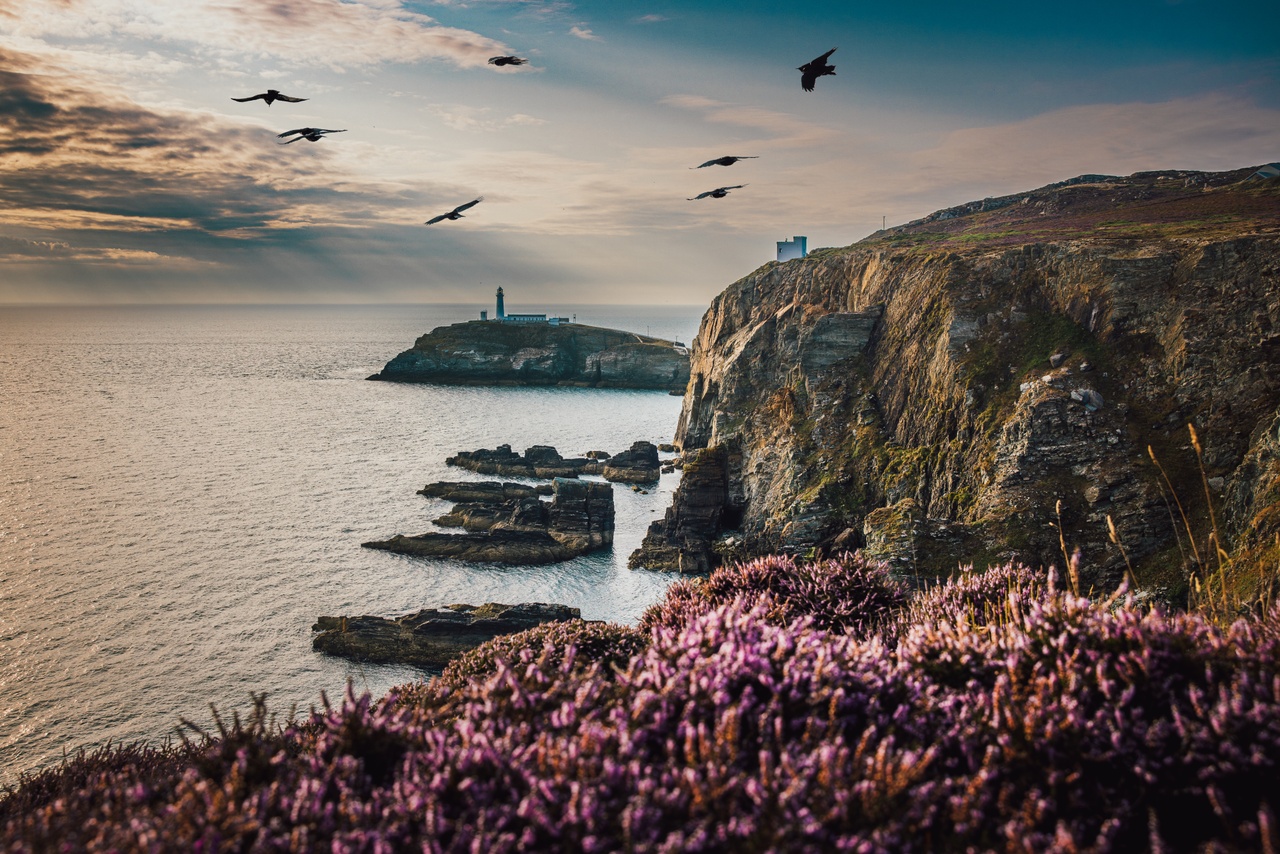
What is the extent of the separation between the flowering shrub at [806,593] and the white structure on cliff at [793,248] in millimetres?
74869

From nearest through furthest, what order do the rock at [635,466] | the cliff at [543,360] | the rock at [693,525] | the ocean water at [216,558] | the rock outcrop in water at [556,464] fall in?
the ocean water at [216,558] < the rock at [693,525] < the rock at [635,466] < the rock outcrop in water at [556,464] < the cliff at [543,360]

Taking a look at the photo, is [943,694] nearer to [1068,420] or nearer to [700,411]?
[1068,420]

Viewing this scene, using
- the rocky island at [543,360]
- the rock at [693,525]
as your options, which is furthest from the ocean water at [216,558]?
the rocky island at [543,360]

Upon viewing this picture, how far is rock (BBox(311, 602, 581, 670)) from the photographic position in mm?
33531

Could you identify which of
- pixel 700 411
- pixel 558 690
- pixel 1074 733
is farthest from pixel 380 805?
pixel 700 411

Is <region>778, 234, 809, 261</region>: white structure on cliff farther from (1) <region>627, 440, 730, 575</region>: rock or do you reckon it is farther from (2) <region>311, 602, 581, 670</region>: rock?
(2) <region>311, 602, 581, 670</region>: rock

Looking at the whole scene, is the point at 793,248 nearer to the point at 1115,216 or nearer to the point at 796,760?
the point at 1115,216

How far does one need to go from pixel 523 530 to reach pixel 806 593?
41.3 m

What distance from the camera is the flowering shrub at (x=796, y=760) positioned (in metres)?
4.46

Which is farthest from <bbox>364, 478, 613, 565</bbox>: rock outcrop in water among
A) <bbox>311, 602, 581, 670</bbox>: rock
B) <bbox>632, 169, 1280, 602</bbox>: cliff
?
<bbox>311, 602, 581, 670</bbox>: rock

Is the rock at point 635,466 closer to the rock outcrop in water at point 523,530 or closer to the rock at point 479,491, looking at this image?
the rock at point 479,491

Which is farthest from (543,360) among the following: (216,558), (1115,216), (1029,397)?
(1029,397)

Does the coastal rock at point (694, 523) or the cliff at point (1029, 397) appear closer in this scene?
the cliff at point (1029, 397)

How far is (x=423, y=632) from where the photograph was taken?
3469cm
